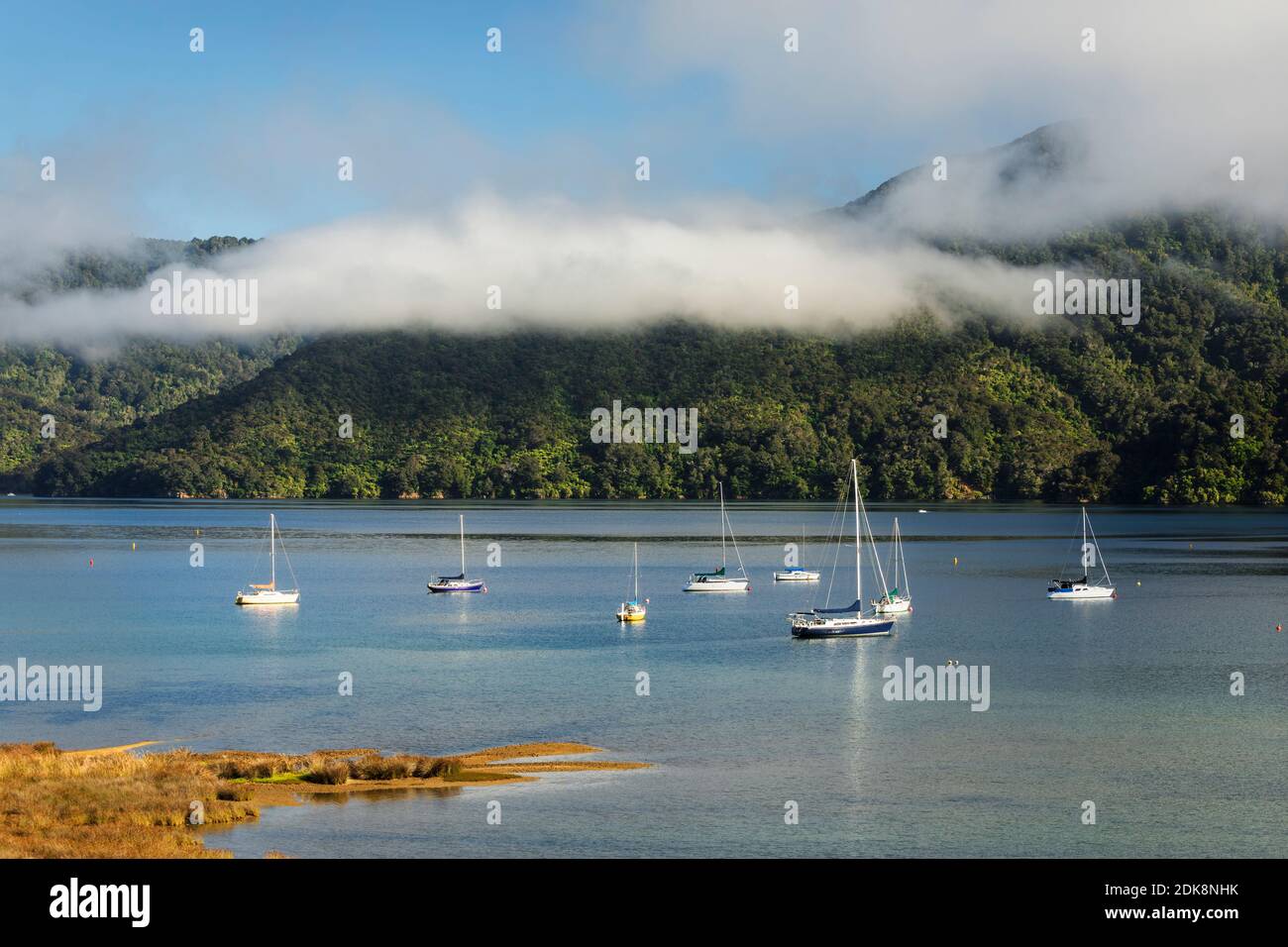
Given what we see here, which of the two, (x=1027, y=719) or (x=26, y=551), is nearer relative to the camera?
(x=1027, y=719)

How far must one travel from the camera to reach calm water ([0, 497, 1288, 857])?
3275cm

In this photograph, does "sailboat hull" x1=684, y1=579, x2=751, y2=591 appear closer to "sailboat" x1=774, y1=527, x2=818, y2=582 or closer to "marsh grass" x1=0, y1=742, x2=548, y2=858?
"sailboat" x1=774, y1=527, x2=818, y2=582

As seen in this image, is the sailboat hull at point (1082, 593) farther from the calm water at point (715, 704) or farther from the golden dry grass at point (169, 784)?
the golden dry grass at point (169, 784)

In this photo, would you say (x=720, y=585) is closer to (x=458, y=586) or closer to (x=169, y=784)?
(x=458, y=586)

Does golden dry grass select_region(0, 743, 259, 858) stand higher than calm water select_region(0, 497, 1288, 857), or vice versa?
golden dry grass select_region(0, 743, 259, 858)

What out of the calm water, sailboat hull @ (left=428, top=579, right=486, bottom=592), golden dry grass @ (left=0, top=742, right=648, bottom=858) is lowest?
the calm water

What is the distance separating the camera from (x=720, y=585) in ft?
321

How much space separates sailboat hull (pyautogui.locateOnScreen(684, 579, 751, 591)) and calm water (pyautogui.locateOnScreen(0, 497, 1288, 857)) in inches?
71.7

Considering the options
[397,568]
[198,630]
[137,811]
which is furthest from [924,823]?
→ [397,568]

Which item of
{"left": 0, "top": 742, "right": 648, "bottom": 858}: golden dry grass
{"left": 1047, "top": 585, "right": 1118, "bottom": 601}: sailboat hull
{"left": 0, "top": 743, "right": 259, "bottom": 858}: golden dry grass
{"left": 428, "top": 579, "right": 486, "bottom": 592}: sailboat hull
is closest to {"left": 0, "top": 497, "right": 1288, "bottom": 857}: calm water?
{"left": 428, "top": 579, "right": 486, "bottom": 592}: sailboat hull

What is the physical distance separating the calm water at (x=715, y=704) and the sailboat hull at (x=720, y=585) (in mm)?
Answer: 1821
